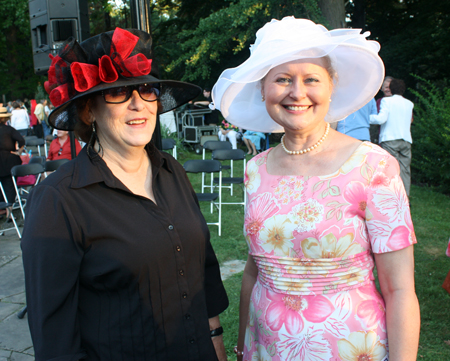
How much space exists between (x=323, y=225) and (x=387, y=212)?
0.72 ft

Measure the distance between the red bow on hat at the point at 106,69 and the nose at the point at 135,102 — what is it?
0.07m

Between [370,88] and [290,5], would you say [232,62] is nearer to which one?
[290,5]

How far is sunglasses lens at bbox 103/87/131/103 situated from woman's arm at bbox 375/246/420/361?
1095 millimetres

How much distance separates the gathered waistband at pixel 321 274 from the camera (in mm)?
1431

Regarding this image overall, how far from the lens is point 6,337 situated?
3.59 m

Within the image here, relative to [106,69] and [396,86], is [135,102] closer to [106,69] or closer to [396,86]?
[106,69]

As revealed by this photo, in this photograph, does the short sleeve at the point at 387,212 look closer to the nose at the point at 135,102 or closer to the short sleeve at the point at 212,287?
the short sleeve at the point at 212,287

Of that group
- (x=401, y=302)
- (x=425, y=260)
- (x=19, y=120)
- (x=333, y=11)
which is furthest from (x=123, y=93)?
(x=19, y=120)

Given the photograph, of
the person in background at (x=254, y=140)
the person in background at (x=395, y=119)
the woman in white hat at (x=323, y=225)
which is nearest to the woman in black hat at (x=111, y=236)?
the woman in white hat at (x=323, y=225)

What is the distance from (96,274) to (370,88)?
1.33m

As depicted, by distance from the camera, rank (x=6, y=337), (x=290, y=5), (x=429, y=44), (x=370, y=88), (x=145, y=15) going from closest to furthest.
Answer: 1. (x=370, y=88)
2. (x=145, y=15)
3. (x=6, y=337)
4. (x=290, y=5)
5. (x=429, y=44)

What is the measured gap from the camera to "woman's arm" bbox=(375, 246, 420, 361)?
135cm

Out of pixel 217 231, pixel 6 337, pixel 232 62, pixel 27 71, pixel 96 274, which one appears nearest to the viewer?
pixel 96 274

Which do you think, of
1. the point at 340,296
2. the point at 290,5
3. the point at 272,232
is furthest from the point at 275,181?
the point at 290,5
